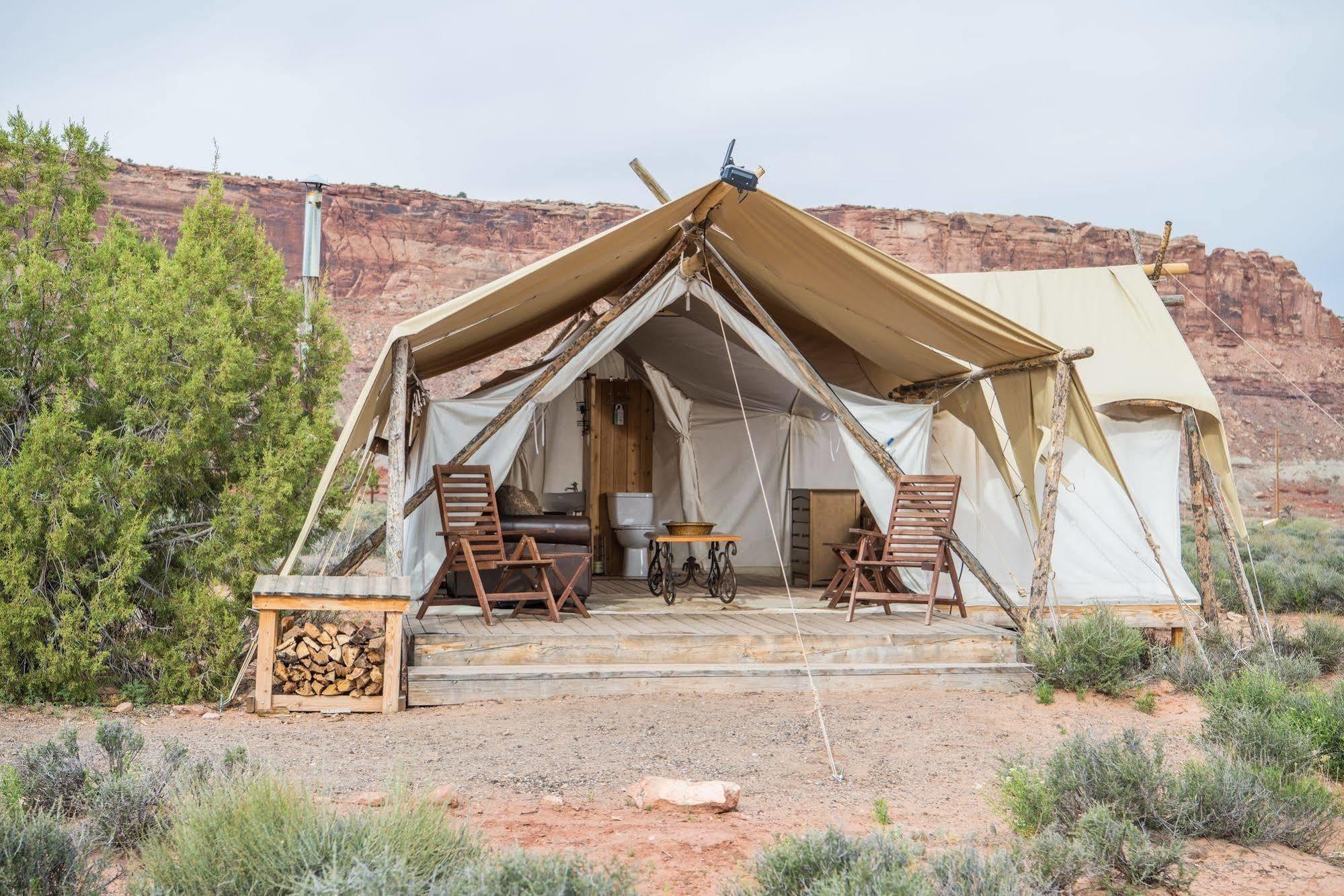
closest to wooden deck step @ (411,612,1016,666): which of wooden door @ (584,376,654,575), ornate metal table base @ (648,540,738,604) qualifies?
ornate metal table base @ (648,540,738,604)

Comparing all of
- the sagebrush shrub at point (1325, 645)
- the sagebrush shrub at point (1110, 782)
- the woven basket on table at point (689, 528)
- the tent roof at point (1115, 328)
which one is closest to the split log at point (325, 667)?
the woven basket on table at point (689, 528)

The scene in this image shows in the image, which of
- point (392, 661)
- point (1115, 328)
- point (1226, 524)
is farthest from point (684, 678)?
point (1115, 328)

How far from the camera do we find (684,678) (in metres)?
4.93

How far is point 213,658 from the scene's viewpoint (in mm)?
4852

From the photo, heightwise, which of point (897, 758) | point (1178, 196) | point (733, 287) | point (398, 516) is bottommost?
point (897, 758)

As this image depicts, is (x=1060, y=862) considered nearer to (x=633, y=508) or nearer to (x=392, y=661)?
(x=392, y=661)

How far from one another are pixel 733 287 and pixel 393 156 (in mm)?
35067

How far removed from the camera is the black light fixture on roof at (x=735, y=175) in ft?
15.4

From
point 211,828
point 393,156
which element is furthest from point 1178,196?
point 211,828

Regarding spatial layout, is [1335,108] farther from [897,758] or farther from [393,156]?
[393,156]

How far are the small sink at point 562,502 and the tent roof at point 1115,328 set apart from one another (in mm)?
3406

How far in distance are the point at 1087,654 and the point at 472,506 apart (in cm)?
352

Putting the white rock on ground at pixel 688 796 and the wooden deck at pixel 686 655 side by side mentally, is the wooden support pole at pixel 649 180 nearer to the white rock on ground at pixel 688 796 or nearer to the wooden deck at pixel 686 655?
the wooden deck at pixel 686 655

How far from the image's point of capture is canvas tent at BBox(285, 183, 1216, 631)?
16.6 feet
